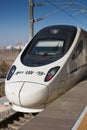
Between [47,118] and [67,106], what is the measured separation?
1.18m

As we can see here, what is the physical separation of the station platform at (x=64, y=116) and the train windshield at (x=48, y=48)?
5.33 feet

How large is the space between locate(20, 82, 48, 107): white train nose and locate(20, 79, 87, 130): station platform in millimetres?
529

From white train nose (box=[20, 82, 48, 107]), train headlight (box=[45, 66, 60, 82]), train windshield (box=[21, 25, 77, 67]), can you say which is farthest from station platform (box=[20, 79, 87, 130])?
train windshield (box=[21, 25, 77, 67])

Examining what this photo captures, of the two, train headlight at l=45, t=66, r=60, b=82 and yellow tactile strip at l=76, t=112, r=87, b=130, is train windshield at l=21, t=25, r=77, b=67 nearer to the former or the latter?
train headlight at l=45, t=66, r=60, b=82

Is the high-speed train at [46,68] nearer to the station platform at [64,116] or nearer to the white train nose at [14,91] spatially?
the white train nose at [14,91]

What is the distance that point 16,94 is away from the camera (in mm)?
7535

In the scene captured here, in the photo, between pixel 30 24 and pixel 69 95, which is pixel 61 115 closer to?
pixel 69 95

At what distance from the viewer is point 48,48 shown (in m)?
9.23

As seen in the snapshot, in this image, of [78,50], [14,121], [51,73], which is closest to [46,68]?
[51,73]

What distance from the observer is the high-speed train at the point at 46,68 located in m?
7.59

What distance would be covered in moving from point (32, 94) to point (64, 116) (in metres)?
1.61

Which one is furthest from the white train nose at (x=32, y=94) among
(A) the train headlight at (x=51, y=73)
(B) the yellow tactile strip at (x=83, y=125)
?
(B) the yellow tactile strip at (x=83, y=125)

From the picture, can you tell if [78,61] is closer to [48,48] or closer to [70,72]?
[70,72]

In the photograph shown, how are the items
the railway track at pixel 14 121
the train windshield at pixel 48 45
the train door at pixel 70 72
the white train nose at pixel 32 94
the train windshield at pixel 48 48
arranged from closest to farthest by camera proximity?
the white train nose at pixel 32 94, the railway track at pixel 14 121, the train windshield at pixel 48 45, the train door at pixel 70 72, the train windshield at pixel 48 48
